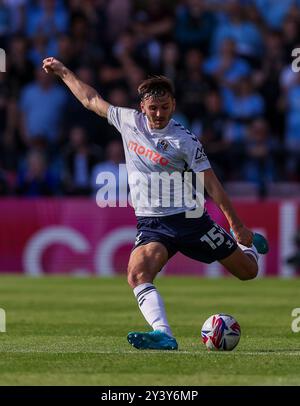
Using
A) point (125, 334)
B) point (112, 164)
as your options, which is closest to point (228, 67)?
point (112, 164)

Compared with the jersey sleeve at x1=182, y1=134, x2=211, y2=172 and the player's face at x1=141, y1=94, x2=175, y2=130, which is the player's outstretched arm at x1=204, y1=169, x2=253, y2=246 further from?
the player's face at x1=141, y1=94, x2=175, y2=130

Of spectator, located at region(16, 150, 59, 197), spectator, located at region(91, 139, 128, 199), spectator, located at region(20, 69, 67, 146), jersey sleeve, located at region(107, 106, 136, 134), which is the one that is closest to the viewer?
jersey sleeve, located at region(107, 106, 136, 134)

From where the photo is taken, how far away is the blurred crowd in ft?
72.7

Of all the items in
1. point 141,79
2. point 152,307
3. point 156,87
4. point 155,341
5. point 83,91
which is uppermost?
point 141,79

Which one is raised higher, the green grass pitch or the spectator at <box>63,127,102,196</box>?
the spectator at <box>63,127,102,196</box>

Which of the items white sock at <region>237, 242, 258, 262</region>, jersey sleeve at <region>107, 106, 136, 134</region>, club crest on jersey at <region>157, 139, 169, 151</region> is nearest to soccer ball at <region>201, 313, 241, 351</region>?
white sock at <region>237, 242, 258, 262</region>

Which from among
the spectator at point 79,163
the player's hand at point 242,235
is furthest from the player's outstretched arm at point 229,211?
the spectator at point 79,163

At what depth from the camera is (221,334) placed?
10039mm

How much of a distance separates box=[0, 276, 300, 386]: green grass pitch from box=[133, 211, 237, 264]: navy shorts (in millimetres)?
892

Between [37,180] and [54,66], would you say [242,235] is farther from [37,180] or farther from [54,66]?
[37,180]

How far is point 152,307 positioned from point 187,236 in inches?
32.1

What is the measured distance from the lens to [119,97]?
21.8 metres

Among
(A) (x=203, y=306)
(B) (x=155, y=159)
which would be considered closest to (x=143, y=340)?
(B) (x=155, y=159)
